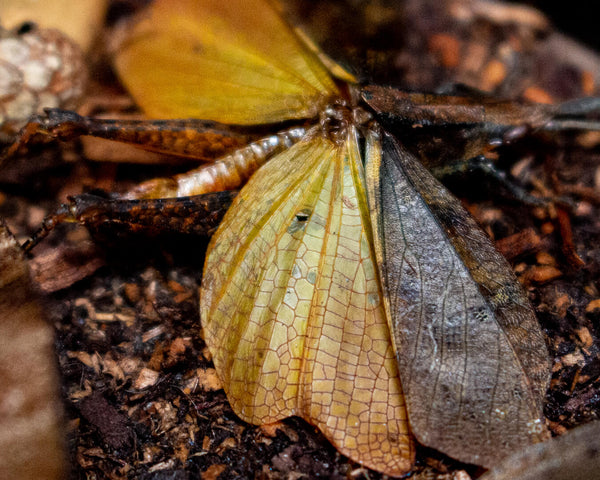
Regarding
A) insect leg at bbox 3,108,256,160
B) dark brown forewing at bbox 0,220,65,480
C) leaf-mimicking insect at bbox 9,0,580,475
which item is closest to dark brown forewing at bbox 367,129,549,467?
leaf-mimicking insect at bbox 9,0,580,475

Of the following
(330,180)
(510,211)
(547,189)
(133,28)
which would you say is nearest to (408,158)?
(330,180)

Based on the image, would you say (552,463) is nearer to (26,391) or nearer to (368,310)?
(368,310)

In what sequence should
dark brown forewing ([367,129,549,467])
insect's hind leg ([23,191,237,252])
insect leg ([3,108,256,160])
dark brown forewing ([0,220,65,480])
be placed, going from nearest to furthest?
dark brown forewing ([0,220,65,480])
dark brown forewing ([367,129,549,467])
insect's hind leg ([23,191,237,252])
insect leg ([3,108,256,160])

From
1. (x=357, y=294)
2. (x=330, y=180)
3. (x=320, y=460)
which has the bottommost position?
(x=320, y=460)

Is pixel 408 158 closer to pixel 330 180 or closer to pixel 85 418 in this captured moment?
pixel 330 180

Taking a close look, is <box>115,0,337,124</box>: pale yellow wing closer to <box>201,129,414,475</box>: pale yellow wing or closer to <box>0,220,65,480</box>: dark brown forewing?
<box>201,129,414,475</box>: pale yellow wing
